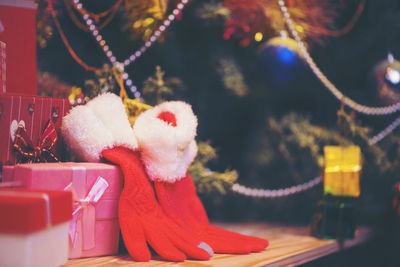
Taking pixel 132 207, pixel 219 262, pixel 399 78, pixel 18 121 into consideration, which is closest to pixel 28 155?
pixel 18 121

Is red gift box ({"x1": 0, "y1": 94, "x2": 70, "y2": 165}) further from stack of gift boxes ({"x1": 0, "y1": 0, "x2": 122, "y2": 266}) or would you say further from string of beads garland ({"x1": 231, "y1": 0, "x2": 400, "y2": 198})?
string of beads garland ({"x1": 231, "y1": 0, "x2": 400, "y2": 198})

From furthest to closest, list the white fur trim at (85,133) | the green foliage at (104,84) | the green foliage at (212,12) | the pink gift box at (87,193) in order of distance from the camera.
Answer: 1. the green foliage at (212,12)
2. the green foliage at (104,84)
3. the white fur trim at (85,133)
4. the pink gift box at (87,193)

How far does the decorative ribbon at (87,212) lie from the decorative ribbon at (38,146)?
0.14 m

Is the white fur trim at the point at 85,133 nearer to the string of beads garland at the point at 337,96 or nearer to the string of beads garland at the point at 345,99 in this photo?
the string of beads garland at the point at 337,96

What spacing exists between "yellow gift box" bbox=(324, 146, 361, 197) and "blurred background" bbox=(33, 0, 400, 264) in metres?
0.06

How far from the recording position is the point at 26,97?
101 cm

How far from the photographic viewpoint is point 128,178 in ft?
3.36

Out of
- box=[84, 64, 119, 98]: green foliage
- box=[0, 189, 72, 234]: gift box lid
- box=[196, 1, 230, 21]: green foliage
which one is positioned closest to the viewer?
box=[0, 189, 72, 234]: gift box lid

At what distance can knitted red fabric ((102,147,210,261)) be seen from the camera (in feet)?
3.23

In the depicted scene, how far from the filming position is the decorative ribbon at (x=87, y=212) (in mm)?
950

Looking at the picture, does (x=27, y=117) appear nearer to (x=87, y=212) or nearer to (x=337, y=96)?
(x=87, y=212)

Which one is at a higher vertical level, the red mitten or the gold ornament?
the gold ornament

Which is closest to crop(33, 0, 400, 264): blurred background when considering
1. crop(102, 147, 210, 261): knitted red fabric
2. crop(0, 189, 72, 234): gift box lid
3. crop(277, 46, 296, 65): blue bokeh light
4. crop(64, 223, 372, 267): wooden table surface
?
crop(277, 46, 296, 65): blue bokeh light

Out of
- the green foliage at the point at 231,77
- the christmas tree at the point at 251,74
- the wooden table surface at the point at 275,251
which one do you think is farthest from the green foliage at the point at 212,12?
the wooden table surface at the point at 275,251
